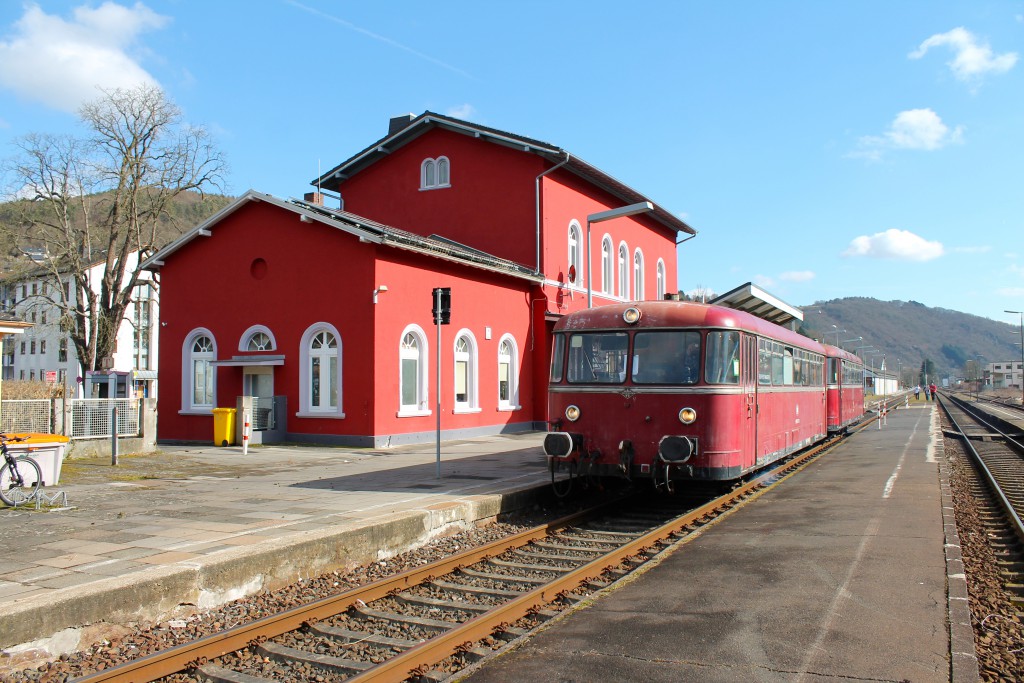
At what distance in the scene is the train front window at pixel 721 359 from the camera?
Result: 10.7 meters

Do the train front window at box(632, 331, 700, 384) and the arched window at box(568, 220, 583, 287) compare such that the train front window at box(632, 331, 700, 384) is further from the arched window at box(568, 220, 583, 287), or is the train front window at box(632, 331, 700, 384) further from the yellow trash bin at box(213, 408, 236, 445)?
the arched window at box(568, 220, 583, 287)

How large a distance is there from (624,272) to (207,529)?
2523 cm

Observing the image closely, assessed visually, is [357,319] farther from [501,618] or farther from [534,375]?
[501,618]

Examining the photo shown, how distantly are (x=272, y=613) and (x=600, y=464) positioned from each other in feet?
18.0

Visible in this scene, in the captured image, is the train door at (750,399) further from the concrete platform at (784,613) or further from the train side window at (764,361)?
the concrete platform at (784,613)

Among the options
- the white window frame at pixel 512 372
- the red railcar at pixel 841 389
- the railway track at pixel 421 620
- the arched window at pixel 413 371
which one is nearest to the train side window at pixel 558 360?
the railway track at pixel 421 620

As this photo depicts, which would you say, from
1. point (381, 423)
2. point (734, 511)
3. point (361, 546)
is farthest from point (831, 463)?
point (361, 546)

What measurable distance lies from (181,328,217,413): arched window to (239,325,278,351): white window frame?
1075 millimetres

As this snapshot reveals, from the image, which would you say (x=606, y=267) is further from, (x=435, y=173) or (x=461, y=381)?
(x=461, y=381)

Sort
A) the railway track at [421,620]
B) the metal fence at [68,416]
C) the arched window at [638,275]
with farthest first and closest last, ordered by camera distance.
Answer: the arched window at [638,275] → the metal fence at [68,416] → the railway track at [421,620]

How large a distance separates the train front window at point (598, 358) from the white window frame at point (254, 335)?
11.3 meters

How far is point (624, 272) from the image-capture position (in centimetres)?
3198

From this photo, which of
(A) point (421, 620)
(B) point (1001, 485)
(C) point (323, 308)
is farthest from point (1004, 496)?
(C) point (323, 308)

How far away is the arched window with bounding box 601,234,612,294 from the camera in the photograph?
98.6ft
